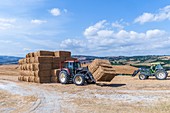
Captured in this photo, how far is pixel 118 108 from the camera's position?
11.1 m

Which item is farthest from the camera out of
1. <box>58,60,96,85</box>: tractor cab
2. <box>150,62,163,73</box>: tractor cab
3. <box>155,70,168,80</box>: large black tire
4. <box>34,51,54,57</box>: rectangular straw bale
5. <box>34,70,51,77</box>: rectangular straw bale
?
<box>150,62,163,73</box>: tractor cab

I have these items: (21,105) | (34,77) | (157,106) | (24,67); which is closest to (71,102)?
(21,105)

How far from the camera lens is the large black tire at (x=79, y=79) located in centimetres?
1975

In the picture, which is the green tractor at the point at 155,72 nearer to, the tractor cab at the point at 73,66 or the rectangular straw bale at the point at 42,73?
the tractor cab at the point at 73,66

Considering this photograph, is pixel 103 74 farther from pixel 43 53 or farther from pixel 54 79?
pixel 43 53

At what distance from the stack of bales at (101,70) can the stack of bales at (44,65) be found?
3.52 meters

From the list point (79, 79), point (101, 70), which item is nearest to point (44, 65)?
point (79, 79)

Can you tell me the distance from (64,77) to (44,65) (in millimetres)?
2728

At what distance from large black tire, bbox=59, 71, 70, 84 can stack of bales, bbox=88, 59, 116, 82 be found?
1.96 metres

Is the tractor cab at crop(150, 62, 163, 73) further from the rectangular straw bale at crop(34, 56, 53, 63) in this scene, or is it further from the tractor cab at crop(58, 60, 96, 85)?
the rectangular straw bale at crop(34, 56, 53, 63)

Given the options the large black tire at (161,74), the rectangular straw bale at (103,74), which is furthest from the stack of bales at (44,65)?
the large black tire at (161,74)

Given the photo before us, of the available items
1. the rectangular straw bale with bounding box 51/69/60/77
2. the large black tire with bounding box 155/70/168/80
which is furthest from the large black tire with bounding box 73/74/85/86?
the large black tire with bounding box 155/70/168/80

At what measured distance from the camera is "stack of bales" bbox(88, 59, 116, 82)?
65.1 feet

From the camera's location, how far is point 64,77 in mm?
21422
